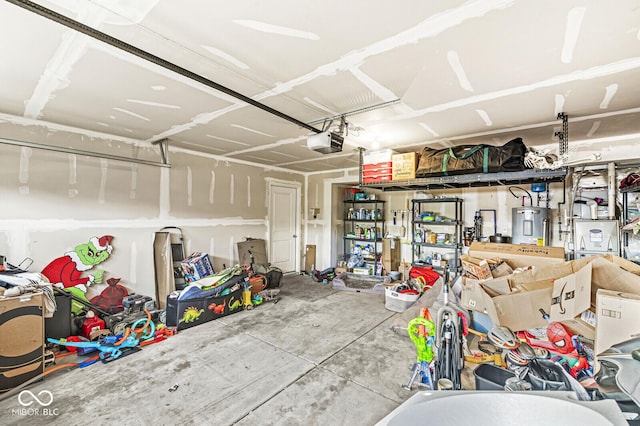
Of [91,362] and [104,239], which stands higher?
[104,239]

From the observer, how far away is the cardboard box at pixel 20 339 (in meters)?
2.20

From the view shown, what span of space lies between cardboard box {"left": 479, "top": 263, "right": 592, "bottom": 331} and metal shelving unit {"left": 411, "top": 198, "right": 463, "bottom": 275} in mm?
2936

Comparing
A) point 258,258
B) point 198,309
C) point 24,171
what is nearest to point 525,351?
point 198,309

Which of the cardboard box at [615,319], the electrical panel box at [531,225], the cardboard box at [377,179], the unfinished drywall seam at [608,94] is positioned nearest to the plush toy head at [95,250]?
the cardboard box at [377,179]

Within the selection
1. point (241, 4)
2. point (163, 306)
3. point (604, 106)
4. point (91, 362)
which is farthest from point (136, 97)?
point (604, 106)

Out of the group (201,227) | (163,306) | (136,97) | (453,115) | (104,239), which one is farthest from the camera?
(201,227)

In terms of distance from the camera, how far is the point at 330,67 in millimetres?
1938

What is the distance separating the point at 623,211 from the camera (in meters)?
3.18

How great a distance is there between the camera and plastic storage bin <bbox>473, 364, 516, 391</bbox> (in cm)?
147

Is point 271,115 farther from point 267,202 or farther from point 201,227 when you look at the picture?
point 267,202

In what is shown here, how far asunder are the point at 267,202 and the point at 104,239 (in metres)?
2.87

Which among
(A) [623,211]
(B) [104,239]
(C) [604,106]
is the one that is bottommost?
(B) [104,239]

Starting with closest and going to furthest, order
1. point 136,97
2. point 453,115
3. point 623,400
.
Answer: point 623,400 < point 136,97 < point 453,115

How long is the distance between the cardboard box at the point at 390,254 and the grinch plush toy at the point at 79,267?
183 inches
